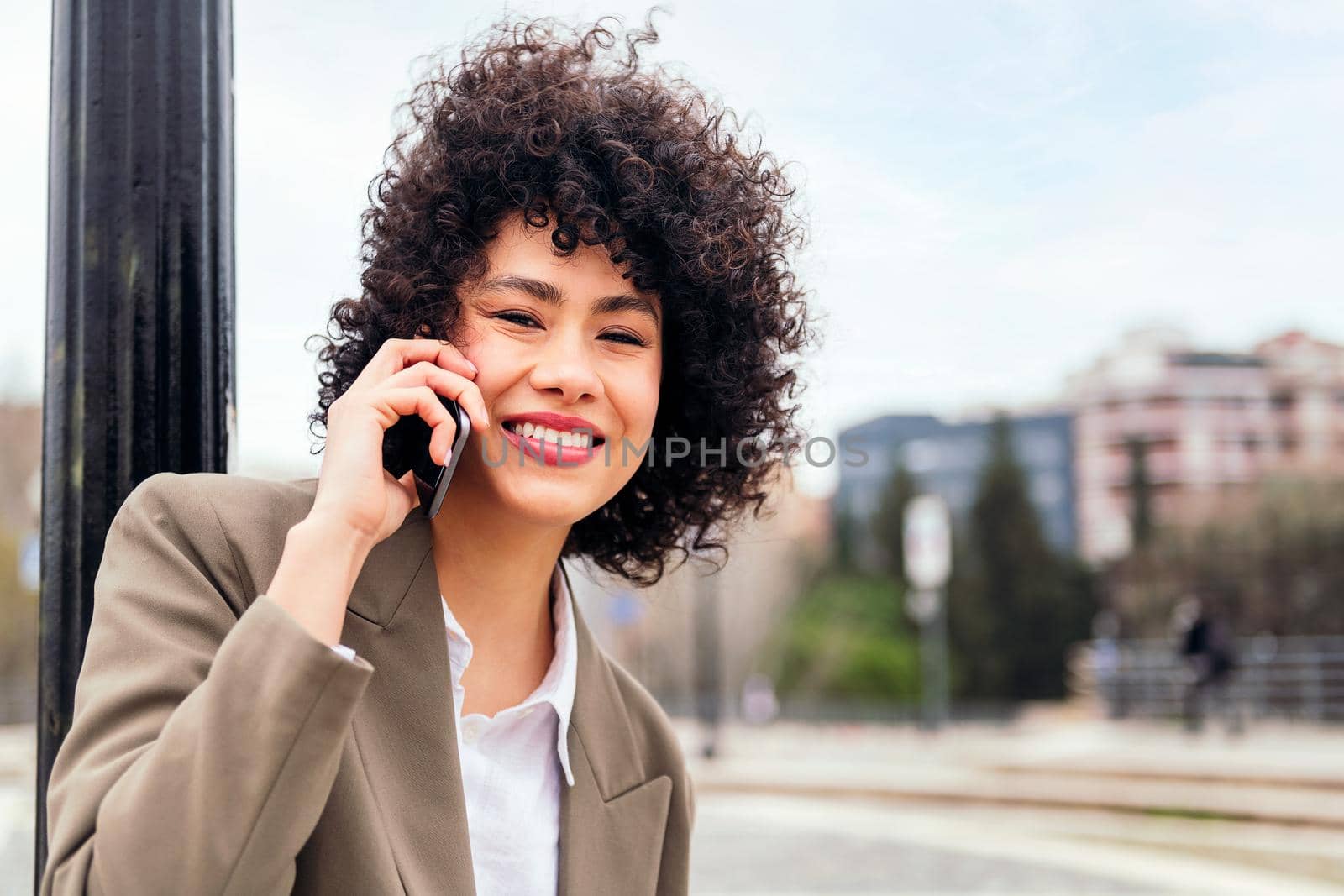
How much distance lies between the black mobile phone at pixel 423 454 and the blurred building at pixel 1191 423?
2616 centimetres

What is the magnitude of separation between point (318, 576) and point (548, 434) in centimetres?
46

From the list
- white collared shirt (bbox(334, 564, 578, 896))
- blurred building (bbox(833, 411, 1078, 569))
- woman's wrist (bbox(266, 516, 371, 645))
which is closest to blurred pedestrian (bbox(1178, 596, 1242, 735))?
blurred building (bbox(833, 411, 1078, 569))

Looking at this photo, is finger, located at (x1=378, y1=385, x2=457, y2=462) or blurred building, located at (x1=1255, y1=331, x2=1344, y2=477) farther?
blurred building, located at (x1=1255, y1=331, x2=1344, y2=477)

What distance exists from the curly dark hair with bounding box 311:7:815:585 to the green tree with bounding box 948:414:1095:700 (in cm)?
2896

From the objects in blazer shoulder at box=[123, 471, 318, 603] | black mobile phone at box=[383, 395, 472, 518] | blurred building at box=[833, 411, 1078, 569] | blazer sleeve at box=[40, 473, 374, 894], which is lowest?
blazer sleeve at box=[40, 473, 374, 894]

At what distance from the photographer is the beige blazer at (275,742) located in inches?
43.7

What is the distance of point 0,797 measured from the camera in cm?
1230

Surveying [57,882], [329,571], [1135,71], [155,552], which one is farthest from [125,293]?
[1135,71]

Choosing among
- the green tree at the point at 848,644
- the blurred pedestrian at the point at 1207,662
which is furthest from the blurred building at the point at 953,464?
the blurred pedestrian at the point at 1207,662

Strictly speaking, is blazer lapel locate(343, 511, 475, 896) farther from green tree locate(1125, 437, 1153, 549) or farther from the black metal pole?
green tree locate(1125, 437, 1153, 549)

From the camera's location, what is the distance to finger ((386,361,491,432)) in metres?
1.52

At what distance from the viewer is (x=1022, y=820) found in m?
11.1

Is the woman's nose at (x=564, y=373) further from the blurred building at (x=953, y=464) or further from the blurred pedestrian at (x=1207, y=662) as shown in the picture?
the blurred building at (x=953, y=464)

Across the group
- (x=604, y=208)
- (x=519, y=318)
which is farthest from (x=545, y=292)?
(x=604, y=208)
